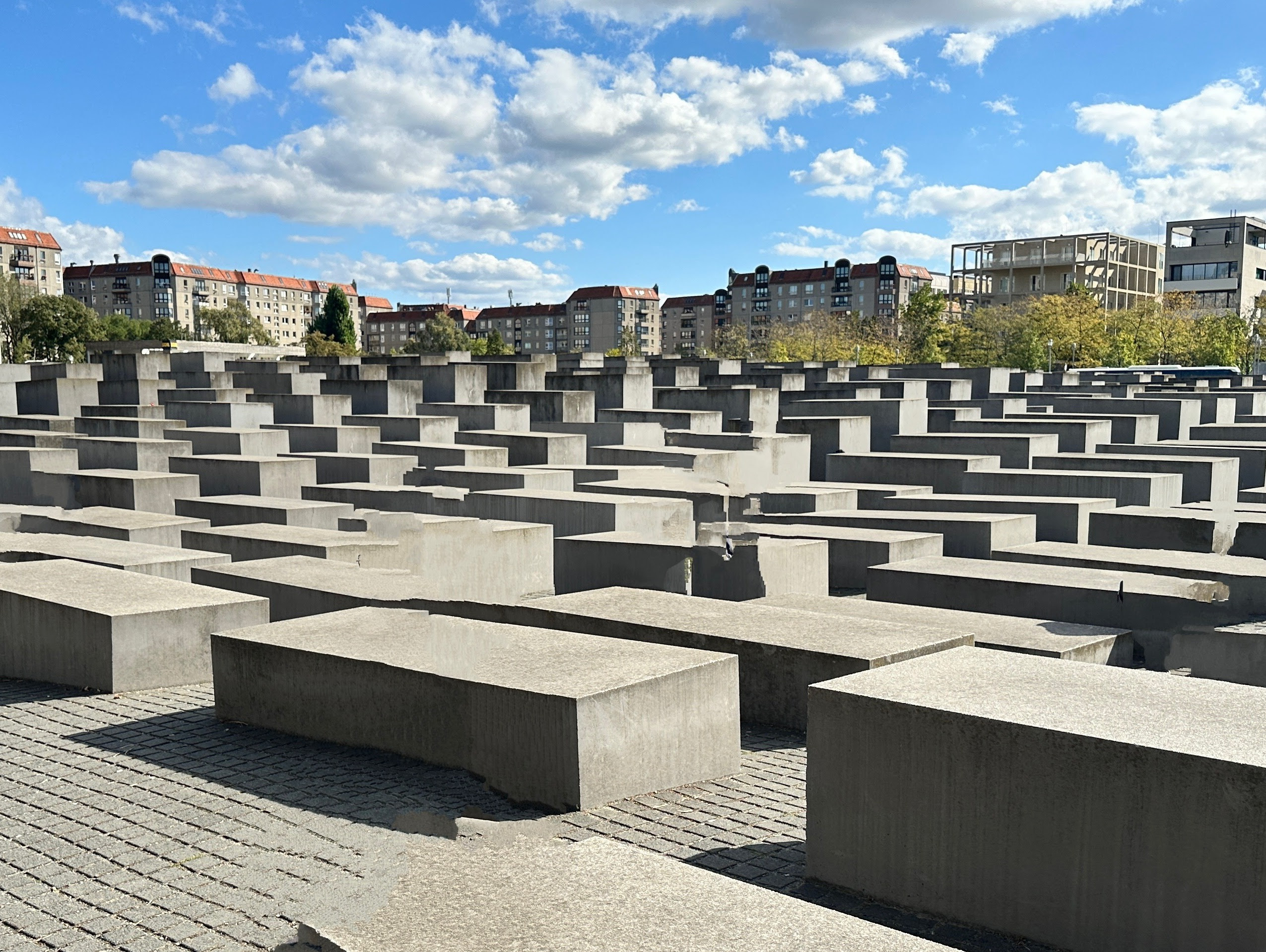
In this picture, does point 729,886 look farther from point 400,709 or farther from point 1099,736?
point 400,709

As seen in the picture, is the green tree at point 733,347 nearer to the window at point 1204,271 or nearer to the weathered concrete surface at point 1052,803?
the window at point 1204,271

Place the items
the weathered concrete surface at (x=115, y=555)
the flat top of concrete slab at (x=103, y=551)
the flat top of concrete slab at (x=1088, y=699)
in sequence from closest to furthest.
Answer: the flat top of concrete slab at (x=1088, y=699) → the weathered concrete surface at (x=115, y=555) → the flat top of concrete slab at (x=103, y=551)

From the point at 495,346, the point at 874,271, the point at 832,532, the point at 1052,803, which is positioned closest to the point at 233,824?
the point at 1052,803

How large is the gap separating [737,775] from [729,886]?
100 inches

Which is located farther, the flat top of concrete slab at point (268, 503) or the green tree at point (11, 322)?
the green tree at point (11, 322)

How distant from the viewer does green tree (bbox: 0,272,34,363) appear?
6738cm

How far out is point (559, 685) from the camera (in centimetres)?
528

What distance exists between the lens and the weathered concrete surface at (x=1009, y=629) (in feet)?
23.6

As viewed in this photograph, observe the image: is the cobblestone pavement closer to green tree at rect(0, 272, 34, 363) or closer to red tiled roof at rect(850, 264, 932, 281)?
green tree at rect(0, 272, 34, 363)

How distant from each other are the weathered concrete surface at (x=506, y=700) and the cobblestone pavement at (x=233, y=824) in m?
0.11

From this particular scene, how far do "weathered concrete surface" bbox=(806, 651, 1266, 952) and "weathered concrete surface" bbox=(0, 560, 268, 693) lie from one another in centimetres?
440

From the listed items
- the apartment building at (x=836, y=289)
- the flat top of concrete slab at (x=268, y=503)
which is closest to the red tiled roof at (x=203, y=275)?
the apartment building at (x=836, y=289)

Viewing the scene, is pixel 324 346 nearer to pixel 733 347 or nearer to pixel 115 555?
pixel 733 347

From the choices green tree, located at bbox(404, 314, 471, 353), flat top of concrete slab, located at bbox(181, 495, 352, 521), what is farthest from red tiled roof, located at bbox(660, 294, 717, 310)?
flat top of concrete slab, located at bbox(181, 495, 352, 521)
